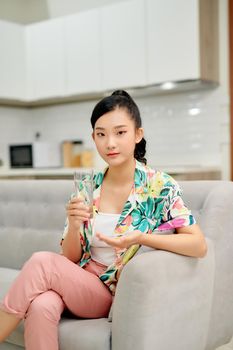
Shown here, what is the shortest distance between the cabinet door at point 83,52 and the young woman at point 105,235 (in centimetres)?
281

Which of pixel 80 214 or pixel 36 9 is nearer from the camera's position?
pixel 80 214

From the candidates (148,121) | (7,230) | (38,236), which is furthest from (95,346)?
(148,121)

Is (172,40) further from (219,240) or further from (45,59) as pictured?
(219,240)

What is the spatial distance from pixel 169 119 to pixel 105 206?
9.55 ft

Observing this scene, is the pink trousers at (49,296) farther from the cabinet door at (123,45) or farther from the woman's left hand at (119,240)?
the cabinet door at (123,45)

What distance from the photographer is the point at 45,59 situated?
4.97m

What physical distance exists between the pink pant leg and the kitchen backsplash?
115 inches

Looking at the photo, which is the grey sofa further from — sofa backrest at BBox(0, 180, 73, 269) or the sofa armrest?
sofa backrest at BBox(0, 180, 73, 269)

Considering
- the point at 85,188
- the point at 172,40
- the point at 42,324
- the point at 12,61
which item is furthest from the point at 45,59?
the point at 42,324

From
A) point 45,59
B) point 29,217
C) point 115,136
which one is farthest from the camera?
point 45,59

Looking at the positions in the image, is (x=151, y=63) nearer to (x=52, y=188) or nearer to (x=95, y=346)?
(x=52, y=188)

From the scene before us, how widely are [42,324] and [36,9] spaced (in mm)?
4551

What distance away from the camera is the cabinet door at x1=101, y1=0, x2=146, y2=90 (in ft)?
14.0

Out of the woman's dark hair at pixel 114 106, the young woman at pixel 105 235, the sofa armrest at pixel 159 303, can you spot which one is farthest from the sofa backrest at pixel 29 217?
the sofa armrest at pixel 159 303
